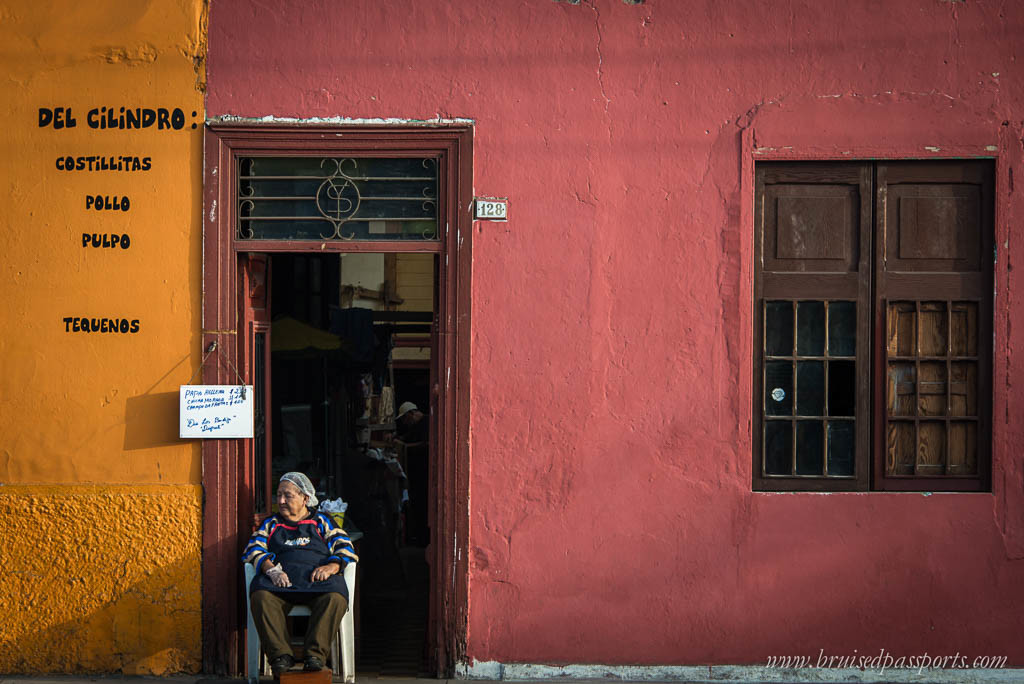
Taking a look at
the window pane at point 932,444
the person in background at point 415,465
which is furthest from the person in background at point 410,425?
the window pane at point 932,444

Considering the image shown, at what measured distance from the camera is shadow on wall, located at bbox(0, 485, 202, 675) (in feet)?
18.7

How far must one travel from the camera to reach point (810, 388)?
5723 mm

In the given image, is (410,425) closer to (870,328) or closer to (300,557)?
(300,557)

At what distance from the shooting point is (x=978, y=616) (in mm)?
5578

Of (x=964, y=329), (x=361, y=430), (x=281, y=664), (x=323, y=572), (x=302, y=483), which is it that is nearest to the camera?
(x=281, y=664)

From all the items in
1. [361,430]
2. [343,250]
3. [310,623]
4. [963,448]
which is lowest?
[310,623]

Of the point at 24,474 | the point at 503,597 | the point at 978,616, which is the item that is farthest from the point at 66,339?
the point at 978,616

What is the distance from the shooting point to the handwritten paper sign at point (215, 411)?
5.64 m

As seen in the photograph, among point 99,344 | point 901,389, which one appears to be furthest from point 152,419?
point 901,389

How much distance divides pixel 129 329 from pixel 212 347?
50 centimetres

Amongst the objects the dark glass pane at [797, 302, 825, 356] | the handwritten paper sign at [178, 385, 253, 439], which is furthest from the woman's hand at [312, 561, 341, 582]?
the dark glass pane at [797, 302, 825, 356]

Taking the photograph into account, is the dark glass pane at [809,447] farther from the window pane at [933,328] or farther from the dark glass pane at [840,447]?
the window pane at [933,328]

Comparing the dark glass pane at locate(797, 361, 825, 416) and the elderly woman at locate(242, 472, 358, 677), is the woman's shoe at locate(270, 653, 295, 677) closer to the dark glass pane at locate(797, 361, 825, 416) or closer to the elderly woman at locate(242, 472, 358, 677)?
the elderly woman at locate(242, 472, 358, 677)

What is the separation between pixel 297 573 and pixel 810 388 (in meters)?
3.14
